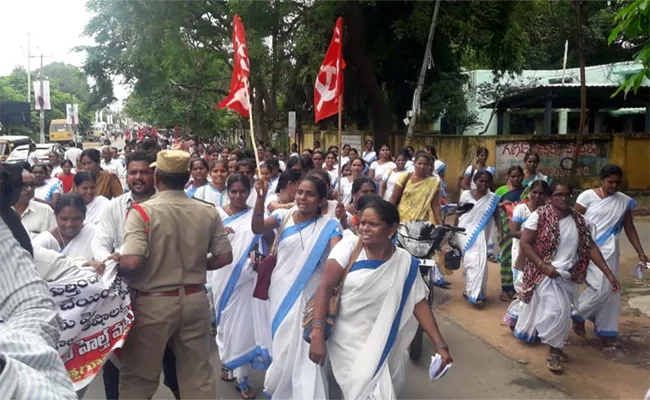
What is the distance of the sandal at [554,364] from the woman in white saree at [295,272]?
2.28m

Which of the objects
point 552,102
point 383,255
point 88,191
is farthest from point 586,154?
point 383,255

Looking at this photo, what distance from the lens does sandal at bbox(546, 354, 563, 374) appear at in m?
5.37

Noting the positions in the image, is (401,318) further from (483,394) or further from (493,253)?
(493,253)

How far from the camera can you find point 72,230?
4.25 meters

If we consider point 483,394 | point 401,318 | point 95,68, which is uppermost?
point 95,68

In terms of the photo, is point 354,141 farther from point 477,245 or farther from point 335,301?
point 335,301

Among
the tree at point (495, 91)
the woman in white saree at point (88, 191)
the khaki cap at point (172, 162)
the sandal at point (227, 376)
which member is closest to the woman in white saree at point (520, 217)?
the sandal at point (227, 376)

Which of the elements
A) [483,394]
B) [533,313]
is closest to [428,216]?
[533,313]

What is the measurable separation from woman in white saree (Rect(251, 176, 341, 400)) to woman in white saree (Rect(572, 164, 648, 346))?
2.84m

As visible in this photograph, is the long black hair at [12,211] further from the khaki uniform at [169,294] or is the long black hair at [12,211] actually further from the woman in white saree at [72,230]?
the woman in white saree at [72,230]

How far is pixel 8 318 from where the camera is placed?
5.41 ft

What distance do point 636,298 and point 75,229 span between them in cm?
638

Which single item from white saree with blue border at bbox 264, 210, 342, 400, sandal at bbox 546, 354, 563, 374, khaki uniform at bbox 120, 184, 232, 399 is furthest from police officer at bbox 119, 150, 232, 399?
sandal at bbox 546, 354, 563, 374

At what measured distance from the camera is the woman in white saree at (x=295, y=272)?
4.14 meters
